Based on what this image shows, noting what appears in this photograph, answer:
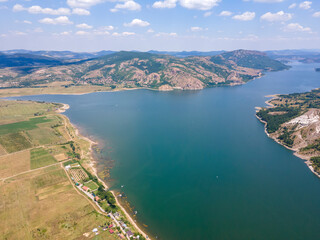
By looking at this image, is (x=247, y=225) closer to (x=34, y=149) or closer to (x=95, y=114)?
(x=34, y=149)

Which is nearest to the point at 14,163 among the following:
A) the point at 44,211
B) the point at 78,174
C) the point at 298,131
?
the point at 78,174

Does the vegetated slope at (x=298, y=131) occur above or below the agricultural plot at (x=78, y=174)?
above

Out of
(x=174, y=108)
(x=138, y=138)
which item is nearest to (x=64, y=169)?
(x=138, y=138)

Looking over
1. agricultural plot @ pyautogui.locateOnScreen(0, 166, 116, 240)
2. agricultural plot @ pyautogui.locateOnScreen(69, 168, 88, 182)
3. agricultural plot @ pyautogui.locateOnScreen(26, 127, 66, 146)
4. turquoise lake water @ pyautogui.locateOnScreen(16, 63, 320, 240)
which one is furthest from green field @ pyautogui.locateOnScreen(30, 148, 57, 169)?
turquoise lake water @ pyautogui.locateOnScreen(16, 63, 320, 240)

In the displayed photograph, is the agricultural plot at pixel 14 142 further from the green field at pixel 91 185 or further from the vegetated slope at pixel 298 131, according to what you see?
the vegetated slope at pixel 298 131

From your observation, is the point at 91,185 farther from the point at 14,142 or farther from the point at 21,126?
the point at 21,126

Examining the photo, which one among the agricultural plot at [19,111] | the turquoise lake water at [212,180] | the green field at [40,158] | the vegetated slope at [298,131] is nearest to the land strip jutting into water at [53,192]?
the green field at [40,158]
